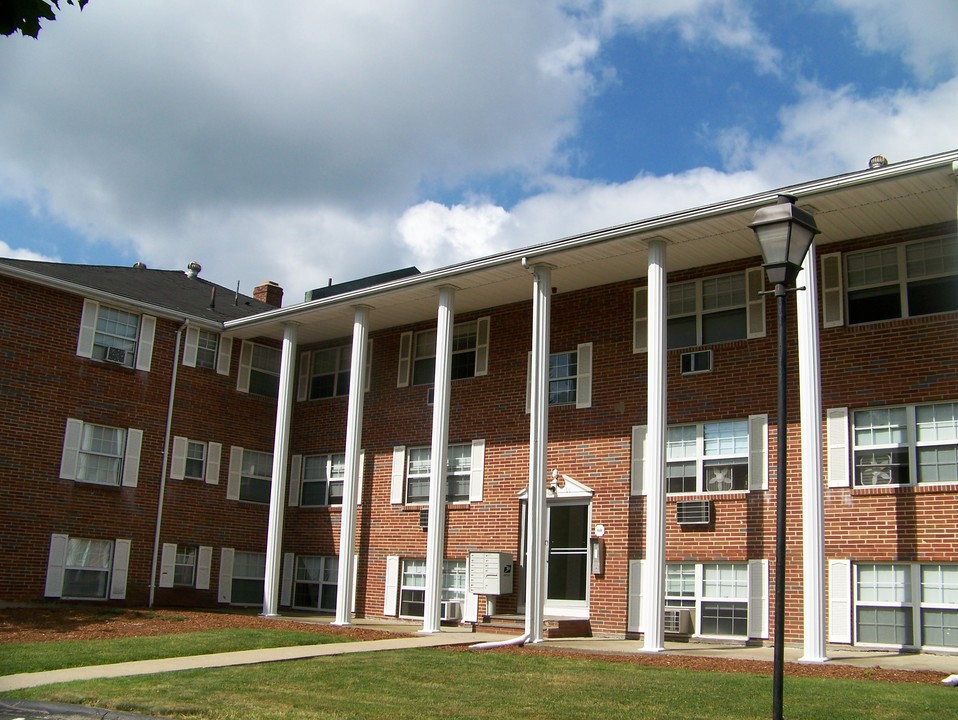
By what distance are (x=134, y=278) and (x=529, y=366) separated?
1055 centimetres

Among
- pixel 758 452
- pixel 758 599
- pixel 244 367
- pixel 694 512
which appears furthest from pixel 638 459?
pixel 244 367

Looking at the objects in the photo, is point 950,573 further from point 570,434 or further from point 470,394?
point 470,394

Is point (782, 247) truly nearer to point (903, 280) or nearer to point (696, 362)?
point (903, 280)

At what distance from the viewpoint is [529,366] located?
65.7 feet

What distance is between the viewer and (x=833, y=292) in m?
16.3

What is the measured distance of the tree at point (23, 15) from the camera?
16.6ft

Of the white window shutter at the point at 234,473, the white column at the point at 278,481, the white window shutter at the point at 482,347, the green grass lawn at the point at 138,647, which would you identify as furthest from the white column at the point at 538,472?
the white window shutter at the point at 234,473

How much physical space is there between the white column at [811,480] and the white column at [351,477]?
9127 mm

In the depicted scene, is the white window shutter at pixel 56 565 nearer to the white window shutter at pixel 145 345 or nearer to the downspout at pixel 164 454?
the downspout at pixel 164 454

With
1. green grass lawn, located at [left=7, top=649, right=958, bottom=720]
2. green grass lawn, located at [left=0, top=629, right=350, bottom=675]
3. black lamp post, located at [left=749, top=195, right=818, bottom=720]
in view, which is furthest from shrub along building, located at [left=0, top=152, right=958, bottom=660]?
black lamp post, located at [left=749, top=195, right=818, bottom=720]

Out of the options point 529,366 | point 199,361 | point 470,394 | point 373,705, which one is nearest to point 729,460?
point 529,366

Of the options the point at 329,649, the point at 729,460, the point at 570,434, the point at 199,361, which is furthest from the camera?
the point at 199,361

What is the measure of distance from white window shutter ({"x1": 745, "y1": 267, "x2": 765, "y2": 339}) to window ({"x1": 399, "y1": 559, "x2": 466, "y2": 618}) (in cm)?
757

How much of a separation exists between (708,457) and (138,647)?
961cm
